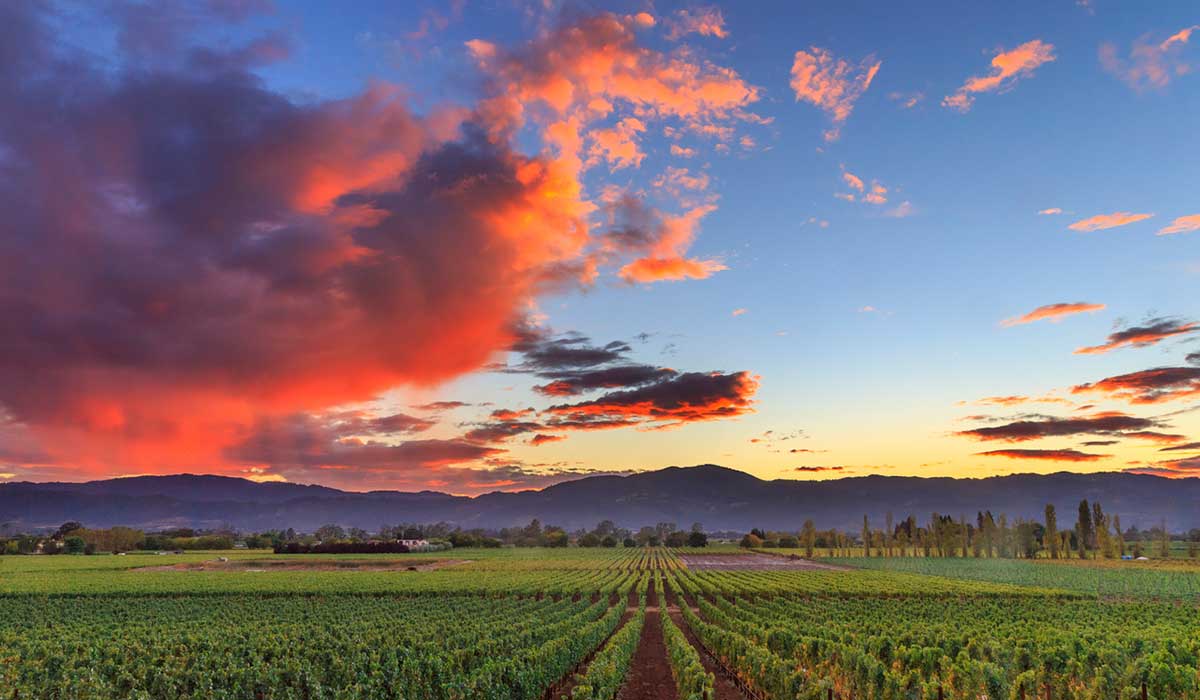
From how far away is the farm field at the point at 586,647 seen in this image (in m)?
24.5

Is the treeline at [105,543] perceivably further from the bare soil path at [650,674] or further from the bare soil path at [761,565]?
the bare soil path at [650,674]

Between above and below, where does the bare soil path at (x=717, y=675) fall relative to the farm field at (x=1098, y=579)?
above

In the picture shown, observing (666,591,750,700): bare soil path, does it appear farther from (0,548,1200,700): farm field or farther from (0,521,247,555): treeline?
(0,521,247,555): treeline

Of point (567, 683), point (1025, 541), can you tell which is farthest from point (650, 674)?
point (1025, 541)

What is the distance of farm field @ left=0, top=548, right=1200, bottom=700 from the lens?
24469 millimetres

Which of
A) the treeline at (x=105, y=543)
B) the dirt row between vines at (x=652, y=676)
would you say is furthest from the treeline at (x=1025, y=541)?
the treeline at (x=105, y=543)

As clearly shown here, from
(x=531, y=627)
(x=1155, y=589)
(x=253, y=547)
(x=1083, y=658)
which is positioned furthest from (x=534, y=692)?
(x=253, y=547)

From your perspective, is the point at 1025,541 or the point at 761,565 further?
the point at 1025,541

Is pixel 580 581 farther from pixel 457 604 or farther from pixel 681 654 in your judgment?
Result: pixel 681 654

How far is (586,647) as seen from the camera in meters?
34.5

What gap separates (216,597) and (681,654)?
55.8m

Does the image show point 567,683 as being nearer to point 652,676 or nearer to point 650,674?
point 652,676

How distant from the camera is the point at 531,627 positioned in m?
38.5

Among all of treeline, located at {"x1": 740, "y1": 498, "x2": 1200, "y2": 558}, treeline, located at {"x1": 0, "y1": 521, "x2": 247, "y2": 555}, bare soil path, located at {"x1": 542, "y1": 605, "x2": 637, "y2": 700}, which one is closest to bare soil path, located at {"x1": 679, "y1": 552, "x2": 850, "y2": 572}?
treeline, located at {"x1": 740, "y1": 498, "x2": 1200, "y2": 558}
